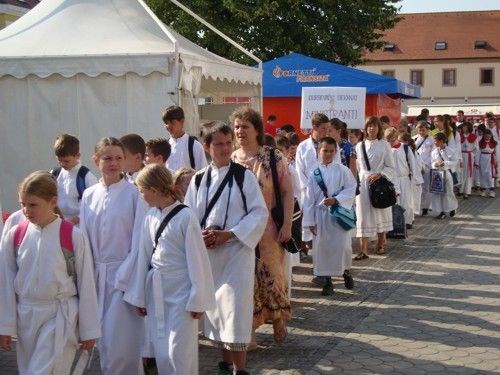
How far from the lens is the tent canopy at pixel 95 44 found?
9.70 m

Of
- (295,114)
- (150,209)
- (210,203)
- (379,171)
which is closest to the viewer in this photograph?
(150,209)

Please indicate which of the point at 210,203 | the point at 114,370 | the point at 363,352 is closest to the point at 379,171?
the point at 363,352

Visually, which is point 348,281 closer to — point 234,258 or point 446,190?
point 234,258

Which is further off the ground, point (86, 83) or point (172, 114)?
point (86, 83)

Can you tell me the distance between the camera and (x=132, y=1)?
11.4 metres

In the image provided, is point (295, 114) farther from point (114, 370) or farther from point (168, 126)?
point (114, 370)

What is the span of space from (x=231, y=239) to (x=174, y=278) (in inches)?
26.2

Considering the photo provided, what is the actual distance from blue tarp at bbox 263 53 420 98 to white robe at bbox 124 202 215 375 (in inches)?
577

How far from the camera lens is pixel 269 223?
5996 mm

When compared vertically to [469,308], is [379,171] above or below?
above

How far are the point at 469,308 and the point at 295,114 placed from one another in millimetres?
12650

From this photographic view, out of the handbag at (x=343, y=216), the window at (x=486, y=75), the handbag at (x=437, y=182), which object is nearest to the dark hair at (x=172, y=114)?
the handbag at (x=343, y=216)

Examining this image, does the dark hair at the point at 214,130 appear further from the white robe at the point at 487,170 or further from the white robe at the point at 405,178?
the white robe at the point at 487,170

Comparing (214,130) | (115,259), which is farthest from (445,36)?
(115,259)
